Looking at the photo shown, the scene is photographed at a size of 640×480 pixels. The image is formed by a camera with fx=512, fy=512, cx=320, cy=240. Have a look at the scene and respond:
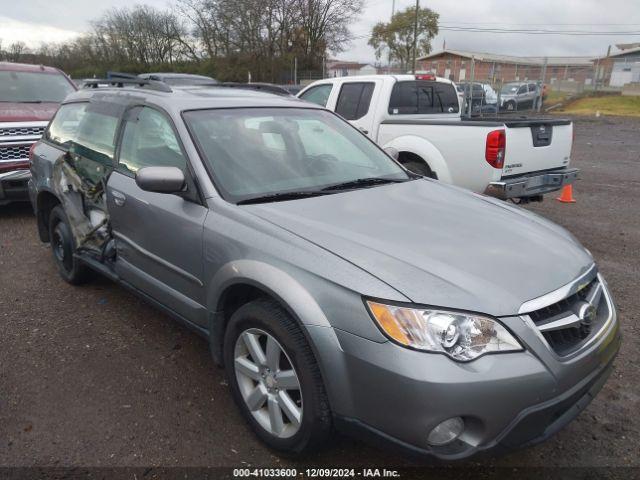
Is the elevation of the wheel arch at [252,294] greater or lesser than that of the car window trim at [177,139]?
lesser

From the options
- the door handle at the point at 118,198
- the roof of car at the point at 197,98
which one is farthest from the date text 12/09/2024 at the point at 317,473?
the roof of car at the point at 197,98

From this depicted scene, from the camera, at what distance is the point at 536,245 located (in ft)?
8.26

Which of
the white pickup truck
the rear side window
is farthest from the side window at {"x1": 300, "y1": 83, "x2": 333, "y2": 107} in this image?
the rear side window

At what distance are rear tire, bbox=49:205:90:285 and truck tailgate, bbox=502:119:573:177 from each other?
4352 mm

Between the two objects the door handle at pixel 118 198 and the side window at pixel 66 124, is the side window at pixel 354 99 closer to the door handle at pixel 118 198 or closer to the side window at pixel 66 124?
the side window at pixel 66 124

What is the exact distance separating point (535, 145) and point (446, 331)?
178 inches

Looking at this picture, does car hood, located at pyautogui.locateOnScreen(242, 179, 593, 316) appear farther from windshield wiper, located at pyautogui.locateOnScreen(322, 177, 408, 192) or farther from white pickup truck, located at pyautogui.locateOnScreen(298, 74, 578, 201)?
white pickup truck, located at pyautogui.locateOnScreen(298, 74, 578, 201)

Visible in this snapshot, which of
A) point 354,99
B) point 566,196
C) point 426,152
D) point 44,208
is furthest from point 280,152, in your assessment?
point 566,196

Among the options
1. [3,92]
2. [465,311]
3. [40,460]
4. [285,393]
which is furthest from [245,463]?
[3,92]

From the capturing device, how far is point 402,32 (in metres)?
52.8

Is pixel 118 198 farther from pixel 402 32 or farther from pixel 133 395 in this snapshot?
pixel 402 32

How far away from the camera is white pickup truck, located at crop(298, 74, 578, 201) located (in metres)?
5.53

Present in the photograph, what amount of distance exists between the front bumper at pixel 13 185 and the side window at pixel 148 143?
3537 mm

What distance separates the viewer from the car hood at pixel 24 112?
6795 millimetres
